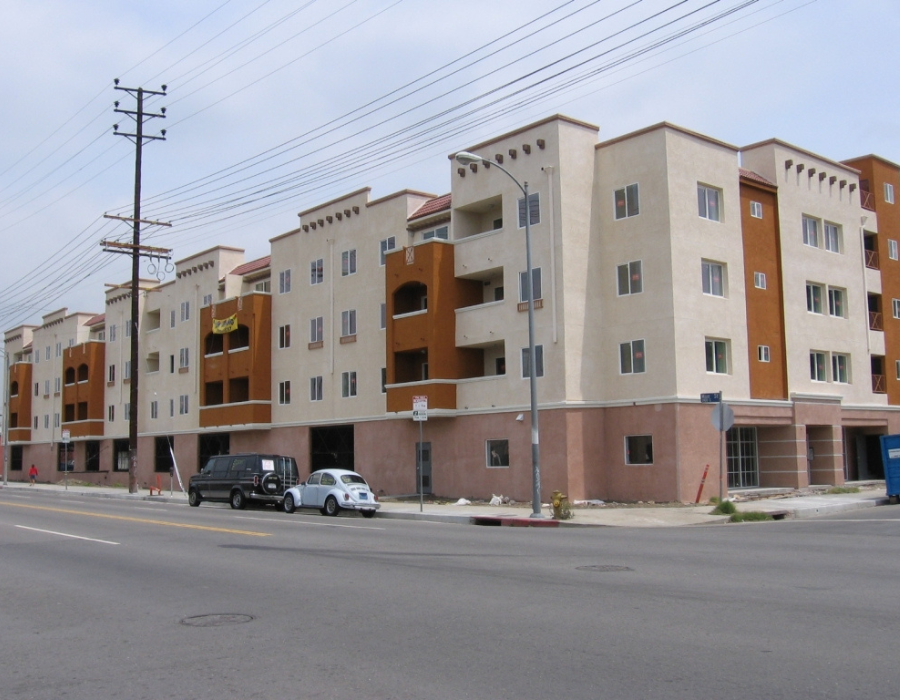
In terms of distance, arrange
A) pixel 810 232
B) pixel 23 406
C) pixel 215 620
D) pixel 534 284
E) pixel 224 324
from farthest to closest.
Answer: pixel 23 406
pixel 224 324
pixel 810 232
pixel 534 284
pixel 215 620

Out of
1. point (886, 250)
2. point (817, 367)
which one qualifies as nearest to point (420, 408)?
point (817, 367)

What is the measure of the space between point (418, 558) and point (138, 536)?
7.77 m

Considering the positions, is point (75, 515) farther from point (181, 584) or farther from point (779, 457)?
point (779, 457)

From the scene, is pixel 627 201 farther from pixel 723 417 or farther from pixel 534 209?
pixel 723 417

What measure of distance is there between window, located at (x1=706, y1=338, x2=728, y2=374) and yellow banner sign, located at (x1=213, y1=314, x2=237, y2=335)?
2528 centimetres

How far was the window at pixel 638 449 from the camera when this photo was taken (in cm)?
2980

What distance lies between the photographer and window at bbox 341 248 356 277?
4041cm

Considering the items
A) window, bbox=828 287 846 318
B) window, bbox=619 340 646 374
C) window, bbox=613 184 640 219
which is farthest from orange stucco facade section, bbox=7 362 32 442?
window, bbox=828 287 846 318

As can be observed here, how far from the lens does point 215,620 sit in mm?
9711

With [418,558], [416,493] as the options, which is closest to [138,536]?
[418,558]

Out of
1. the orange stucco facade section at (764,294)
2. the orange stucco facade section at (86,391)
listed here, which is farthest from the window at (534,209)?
the orange stucco facade section at (86,391)

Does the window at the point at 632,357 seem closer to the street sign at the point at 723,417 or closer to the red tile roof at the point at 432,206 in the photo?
the street sign at the point at 723,417

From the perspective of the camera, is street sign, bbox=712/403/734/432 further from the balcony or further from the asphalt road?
the balcony

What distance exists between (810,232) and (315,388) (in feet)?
73.5
